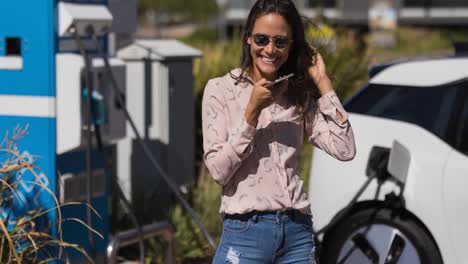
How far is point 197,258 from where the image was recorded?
665 centimetres

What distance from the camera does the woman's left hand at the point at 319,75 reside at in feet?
11.7

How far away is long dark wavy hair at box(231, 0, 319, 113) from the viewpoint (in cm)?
346

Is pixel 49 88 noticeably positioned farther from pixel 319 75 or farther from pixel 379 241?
pixel 319 75

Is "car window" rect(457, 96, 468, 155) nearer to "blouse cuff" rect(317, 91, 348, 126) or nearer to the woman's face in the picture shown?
"blouse cuff" rect(317, 91, 348, 126)

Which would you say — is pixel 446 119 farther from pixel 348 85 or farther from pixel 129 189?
pixel 348 85

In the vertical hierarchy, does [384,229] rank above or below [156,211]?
above

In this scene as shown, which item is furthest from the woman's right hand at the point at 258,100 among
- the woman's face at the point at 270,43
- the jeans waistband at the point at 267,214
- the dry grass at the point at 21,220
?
the dry grass at the point at 21,220

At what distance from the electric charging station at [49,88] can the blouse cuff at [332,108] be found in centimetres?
239

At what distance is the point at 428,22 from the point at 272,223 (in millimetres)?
49861

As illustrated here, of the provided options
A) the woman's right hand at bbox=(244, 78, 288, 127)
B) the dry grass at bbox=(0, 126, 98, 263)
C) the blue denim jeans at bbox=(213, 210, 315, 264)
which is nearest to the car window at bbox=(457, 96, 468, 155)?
the blue denim jeans at bbox=(213, 210, 315, 264)

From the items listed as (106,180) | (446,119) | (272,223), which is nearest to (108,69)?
Result: (106,180)

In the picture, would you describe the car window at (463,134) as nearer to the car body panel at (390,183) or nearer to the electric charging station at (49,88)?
the car body panel at (390,183)

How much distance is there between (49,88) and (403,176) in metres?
2.19

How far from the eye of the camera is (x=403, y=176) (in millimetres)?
5250
